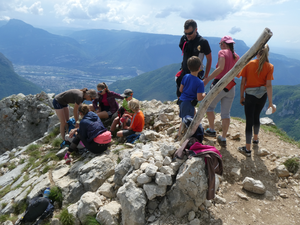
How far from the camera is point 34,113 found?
57.4ft

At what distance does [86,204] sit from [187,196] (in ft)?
8.90

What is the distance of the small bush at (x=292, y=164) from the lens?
5910mm

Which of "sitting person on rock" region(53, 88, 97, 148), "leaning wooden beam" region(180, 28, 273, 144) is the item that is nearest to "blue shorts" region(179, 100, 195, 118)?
"leaning wooden beam" region(180, 28, 273, 144)

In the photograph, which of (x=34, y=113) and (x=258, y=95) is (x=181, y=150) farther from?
(x=34, y=113)

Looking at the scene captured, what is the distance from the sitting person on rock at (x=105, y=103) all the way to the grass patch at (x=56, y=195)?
14.2 feet

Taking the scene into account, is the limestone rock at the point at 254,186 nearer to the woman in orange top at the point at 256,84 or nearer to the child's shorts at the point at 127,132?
the woman in orange top at the point at 256,84

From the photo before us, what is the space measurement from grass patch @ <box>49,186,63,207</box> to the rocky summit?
2.4 inches

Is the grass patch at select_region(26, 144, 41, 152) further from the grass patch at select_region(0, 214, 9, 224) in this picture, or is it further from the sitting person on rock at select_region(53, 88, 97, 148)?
the grass patch at select_region(0, 214, 9, 224)

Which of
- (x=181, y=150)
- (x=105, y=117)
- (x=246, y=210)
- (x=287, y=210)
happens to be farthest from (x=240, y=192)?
(x=105, y=117)

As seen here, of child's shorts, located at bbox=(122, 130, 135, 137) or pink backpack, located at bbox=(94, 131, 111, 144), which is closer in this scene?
pink backpack, located at bbox=(94, 131, 111, 144)

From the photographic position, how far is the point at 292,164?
598 centimetres

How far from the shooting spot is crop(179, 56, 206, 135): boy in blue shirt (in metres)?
5.57

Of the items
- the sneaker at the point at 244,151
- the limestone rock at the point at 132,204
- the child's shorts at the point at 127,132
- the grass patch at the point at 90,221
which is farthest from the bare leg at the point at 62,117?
the sneaker at the point at 244,151

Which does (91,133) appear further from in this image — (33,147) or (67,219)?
(33,147)
